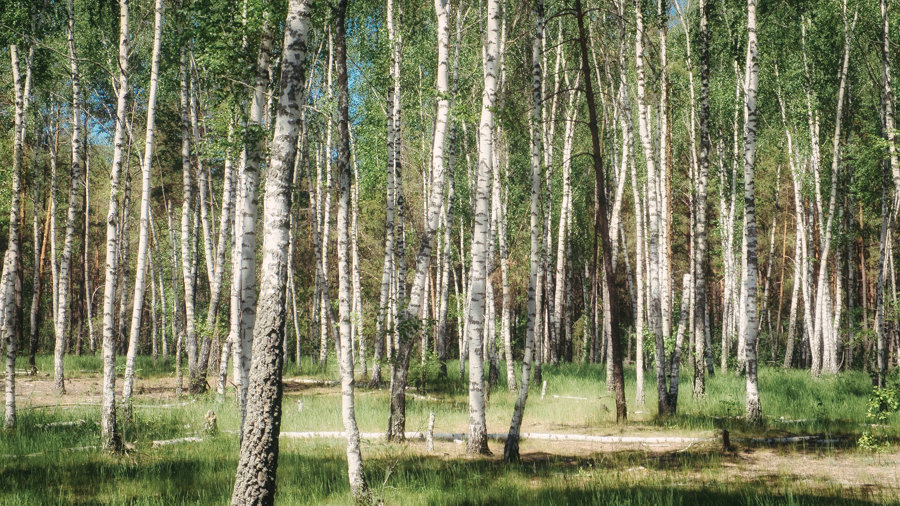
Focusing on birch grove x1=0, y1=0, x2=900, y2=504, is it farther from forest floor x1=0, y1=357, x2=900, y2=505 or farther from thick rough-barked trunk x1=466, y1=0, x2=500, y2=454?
forest floor x1=0, y1=357, x2=900, y2=505

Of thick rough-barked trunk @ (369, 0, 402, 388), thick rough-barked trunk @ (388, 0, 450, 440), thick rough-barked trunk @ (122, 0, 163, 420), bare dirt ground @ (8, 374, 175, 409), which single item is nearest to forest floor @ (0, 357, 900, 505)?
bare dirt ground @ (8, 374, 175, 409)

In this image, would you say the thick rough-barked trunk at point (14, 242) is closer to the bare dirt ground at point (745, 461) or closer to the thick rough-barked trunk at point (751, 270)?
the bare dirt ground at point (745, 461)

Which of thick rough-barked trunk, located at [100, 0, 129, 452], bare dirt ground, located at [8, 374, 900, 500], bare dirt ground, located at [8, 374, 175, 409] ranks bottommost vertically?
bare dirt ground, located at [8, 374, 175, 409]

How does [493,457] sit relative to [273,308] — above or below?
below

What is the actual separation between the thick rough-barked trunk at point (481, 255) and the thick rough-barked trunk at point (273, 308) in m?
3.59

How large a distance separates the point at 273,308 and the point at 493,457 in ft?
15.6

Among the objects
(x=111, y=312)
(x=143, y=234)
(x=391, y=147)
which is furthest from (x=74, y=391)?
(x=391, y=147)

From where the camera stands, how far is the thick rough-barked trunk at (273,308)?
4.88 metres

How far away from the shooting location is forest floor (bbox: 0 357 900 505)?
253 inches

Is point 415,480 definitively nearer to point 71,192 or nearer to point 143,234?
point 143,234

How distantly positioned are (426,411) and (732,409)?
20.7 feet

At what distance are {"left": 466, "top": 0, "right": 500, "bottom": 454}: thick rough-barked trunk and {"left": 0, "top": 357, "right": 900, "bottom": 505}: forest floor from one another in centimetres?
51

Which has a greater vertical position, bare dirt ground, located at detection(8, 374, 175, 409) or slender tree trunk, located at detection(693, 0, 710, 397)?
slender tree trunk, located at detection(693, 0, 710, 397)

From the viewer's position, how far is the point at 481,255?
27.9 ft
